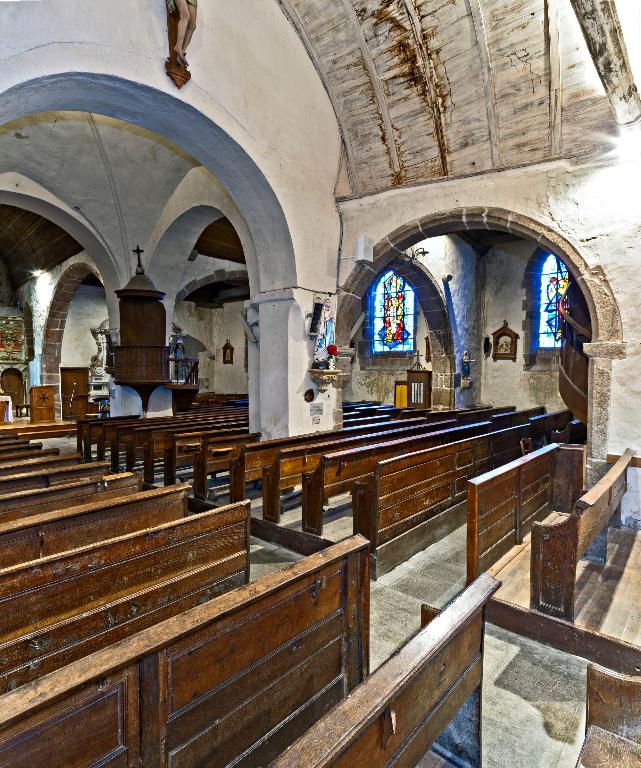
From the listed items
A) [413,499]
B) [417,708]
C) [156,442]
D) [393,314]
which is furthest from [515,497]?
[393,314]

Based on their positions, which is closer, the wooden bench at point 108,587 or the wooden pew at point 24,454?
the wooden bench at point 108,587

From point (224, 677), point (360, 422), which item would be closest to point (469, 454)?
point (360, 422)

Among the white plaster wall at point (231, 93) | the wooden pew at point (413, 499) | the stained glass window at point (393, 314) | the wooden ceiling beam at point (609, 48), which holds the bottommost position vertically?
the wooden pew at point (413, 499)

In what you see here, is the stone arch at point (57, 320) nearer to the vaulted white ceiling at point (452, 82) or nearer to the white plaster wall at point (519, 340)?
the vaulted white ceiling at point (452, 82)

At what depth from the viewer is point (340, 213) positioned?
7164 mm

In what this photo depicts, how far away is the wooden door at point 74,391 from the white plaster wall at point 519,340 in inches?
534

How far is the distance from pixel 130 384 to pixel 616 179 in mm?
8400

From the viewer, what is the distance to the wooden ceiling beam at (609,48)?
324 cm

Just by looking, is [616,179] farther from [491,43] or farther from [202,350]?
[202,350]

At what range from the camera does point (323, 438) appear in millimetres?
5844

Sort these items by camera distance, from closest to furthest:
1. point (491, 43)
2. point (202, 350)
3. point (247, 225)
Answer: point (491, 43), point (247, 225), point (202, 350)

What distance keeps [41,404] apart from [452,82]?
513 inches

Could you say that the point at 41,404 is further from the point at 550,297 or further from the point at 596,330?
the point at 550,297

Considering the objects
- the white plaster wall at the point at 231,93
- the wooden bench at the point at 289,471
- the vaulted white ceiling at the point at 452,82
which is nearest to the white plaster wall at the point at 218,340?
the white plaster wall at the point at 231,93
